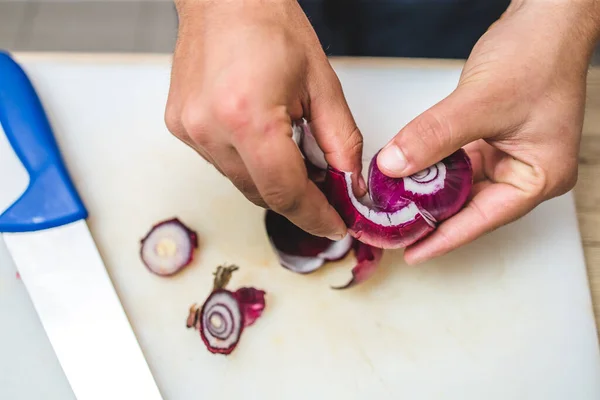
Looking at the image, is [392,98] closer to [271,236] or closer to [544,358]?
[271,236]

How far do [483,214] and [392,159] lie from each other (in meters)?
0.21

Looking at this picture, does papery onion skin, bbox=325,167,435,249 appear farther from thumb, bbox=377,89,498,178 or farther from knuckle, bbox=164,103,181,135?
knuckle, bbox=164,103,181,135

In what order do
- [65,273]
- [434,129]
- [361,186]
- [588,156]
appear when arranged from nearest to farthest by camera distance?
[434,129], [361,186], [65,273], [588,156]

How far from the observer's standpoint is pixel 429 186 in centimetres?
87

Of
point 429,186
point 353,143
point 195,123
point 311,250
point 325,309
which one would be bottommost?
point 325,309

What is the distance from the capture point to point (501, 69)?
2.70 feet

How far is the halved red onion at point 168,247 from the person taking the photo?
3.63 ft

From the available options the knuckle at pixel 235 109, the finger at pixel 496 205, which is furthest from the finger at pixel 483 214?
the knuckle at pixel 235 109

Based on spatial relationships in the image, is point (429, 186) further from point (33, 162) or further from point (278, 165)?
point (33, 162)

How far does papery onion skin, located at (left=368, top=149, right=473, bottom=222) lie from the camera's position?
2.84 ft

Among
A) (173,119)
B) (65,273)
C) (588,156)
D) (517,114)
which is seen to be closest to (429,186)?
(517,114)

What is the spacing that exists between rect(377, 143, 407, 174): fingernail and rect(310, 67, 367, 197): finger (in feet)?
0.15

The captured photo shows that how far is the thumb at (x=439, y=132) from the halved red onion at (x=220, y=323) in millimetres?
436

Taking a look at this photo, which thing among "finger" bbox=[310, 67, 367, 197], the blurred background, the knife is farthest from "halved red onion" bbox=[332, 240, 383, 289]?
the blurred background
